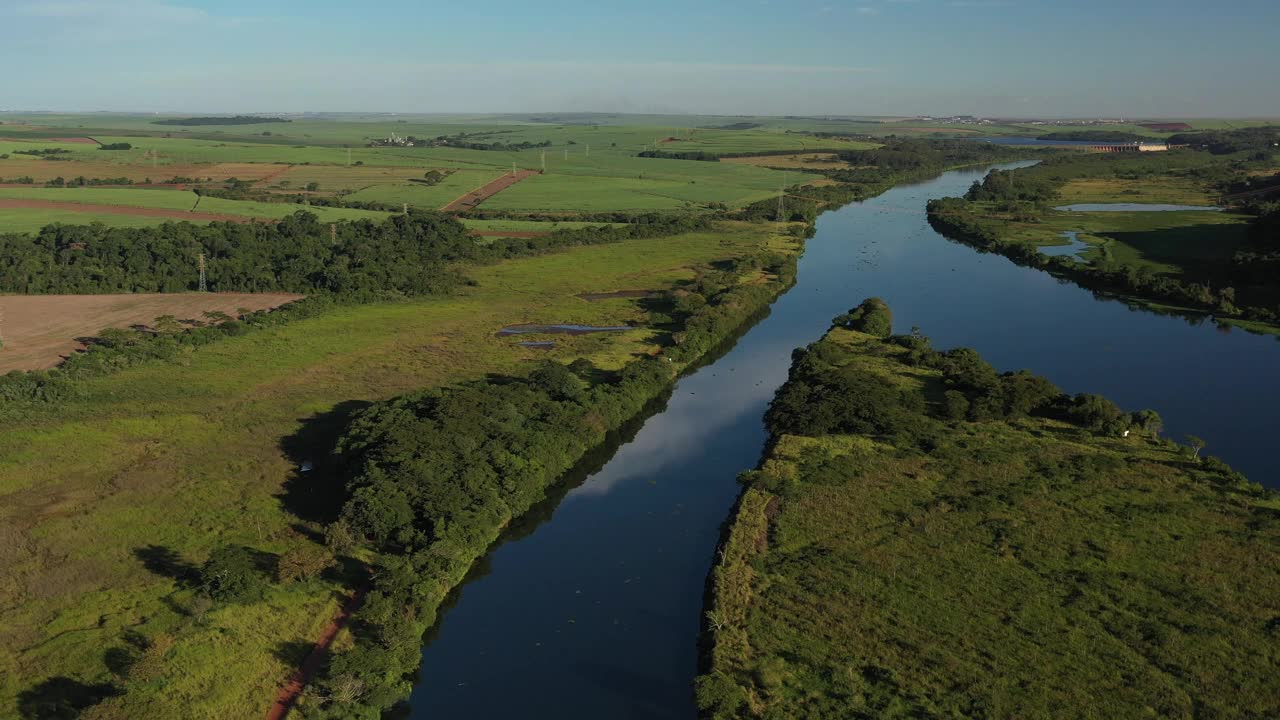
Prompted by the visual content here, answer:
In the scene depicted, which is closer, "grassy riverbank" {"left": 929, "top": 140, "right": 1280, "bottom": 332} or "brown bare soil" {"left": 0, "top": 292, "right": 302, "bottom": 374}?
"brown bare soil" {"left": 0, "top": 292, "right": 302, "bottom": 374}

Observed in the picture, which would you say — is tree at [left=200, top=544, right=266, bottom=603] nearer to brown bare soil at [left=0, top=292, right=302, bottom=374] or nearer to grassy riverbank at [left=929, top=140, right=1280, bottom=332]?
brown bare soil at [left=0, top=292, right=302, bottom=374]

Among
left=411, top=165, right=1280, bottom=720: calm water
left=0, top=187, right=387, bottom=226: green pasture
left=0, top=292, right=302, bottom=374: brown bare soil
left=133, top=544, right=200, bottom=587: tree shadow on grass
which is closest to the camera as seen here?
left=411, top=165, right=1280, bottom=720: calm water

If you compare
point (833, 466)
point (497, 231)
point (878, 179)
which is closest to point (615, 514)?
point (833, 466)

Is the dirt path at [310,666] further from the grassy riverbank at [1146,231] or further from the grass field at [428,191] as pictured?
the grass field at [428,191]

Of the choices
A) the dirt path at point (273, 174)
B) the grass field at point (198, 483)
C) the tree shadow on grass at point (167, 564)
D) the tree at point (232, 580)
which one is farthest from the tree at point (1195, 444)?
the dirt path at point (273, 174)

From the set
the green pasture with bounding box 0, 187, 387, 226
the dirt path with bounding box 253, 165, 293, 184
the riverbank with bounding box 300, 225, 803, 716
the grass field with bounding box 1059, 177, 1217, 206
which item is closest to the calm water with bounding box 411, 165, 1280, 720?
the riverbank with bounding box 300, 225, 803, 716

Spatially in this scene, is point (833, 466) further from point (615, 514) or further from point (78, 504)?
point (78, 504)
